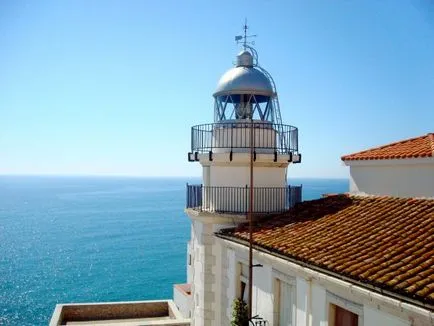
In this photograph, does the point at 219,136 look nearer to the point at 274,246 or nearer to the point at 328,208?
the point at 328,208

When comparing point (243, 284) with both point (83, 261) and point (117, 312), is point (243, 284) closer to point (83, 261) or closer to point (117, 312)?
point (117, 312)

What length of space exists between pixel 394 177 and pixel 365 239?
330 cm

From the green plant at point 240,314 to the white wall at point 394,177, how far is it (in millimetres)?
5015

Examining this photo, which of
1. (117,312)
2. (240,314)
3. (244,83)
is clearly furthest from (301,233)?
(117,312)

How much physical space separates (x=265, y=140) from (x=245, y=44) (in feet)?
12.6

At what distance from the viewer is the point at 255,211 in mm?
15352

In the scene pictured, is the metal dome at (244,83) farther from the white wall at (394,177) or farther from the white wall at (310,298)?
the white wall at (310,298)

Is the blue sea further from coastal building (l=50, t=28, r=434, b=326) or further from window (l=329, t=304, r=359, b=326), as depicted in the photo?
window (l=329, t=304, r=359, b=326)

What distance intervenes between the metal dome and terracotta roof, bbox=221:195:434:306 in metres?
4.48

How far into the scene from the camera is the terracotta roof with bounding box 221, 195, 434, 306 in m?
7.43

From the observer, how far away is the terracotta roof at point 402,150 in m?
11.5

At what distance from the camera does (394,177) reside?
12.2 metres

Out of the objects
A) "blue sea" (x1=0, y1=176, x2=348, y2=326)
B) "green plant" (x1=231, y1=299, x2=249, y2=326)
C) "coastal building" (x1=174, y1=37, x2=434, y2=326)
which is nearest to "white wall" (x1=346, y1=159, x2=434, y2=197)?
"coastal building" (x1=174, y1=37, x2=434, y2=326)

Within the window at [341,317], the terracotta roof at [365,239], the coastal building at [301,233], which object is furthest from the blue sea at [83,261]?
the window at [341,317]
